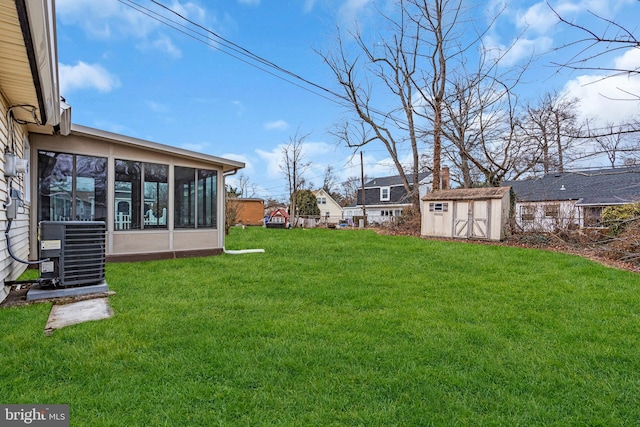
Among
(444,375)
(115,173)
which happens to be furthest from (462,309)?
(115,173)

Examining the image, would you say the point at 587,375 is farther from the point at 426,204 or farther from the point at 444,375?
the point at 426,204

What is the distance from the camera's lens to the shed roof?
1175 cm

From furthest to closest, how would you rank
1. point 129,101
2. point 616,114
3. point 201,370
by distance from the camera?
point 129,101 < point 201,370 < point 616,114

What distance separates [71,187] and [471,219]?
11471 millimetres

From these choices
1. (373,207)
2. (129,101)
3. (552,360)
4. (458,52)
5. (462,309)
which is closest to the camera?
(552,360)

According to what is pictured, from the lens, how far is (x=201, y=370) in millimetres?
2361

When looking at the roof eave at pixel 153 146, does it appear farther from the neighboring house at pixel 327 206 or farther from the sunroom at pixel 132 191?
the neighboring house at pixel 327 206

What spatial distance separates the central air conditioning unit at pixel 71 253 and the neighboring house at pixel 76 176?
377 millimetres

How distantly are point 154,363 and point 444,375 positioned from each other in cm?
200

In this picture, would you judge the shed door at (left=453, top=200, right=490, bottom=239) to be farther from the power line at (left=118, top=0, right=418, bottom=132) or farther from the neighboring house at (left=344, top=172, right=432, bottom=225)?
the neighboring house at (left=344, top=172, right=432, bottom=225)

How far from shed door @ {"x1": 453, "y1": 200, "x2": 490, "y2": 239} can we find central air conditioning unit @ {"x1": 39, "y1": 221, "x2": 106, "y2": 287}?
1119 centimetres

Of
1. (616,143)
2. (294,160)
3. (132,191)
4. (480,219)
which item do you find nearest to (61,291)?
(132,191)

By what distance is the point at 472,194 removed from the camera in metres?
12.4

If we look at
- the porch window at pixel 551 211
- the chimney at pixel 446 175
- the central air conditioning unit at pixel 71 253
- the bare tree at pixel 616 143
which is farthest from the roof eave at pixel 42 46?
the chimney at pixel 446 175
